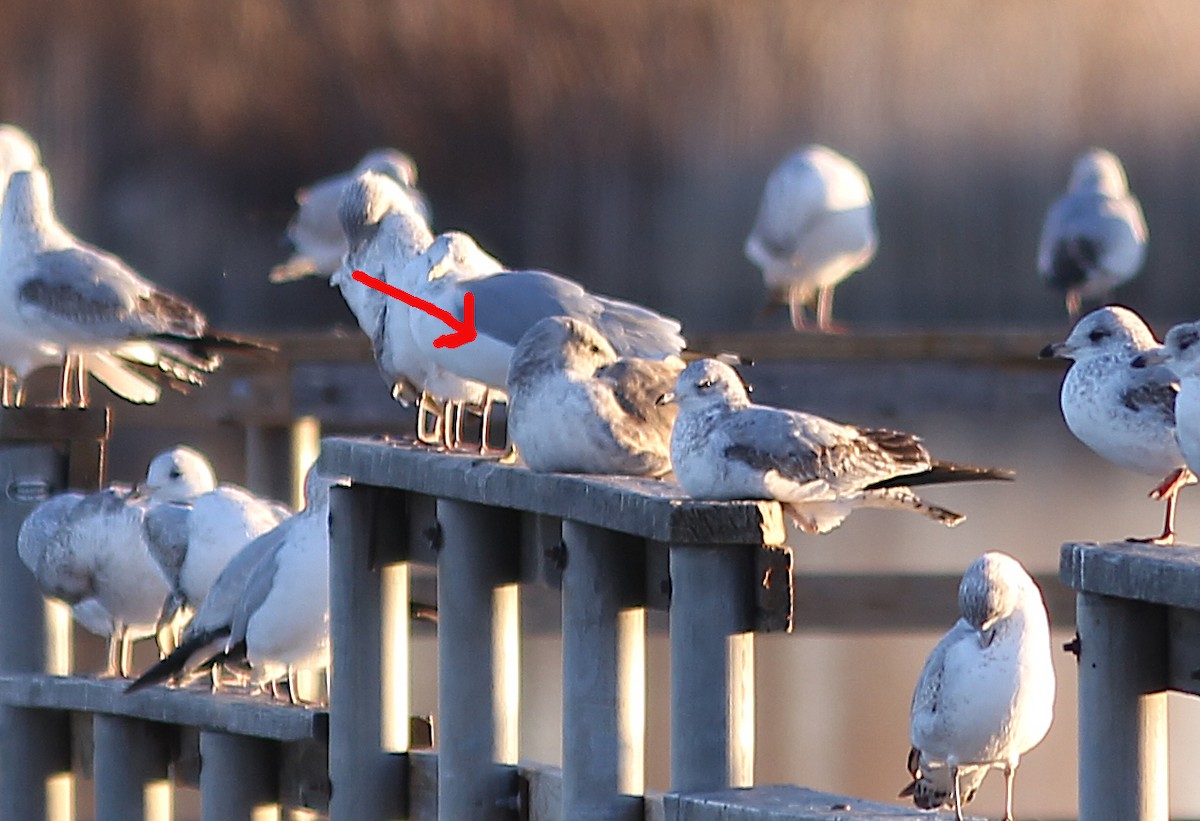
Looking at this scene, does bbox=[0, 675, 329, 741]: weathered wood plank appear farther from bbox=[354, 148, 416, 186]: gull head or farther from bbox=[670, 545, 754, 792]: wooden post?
bbox=[354, 148, 416, 186]: gull head

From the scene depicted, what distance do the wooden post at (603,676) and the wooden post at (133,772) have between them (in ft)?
5.13

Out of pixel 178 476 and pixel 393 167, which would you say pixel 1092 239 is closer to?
pixel 393 167

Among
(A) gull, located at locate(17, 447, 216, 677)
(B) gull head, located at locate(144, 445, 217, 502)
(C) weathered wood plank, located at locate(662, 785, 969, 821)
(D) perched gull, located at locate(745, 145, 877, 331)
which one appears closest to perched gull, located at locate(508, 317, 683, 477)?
(C) weathered wood plank, located at locate(662, 785, 969, 821)

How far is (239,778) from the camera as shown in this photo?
4.18 m

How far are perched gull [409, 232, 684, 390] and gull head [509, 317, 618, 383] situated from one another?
0.98ft

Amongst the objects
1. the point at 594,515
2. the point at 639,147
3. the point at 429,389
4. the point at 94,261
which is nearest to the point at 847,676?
the point at 639,147

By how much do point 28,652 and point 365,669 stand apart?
1306mm

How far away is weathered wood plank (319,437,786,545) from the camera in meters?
2.80

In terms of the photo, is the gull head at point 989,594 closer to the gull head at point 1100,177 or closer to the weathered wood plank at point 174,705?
the weathered wood plank at point 174,705

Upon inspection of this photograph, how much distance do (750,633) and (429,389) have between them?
1.31m

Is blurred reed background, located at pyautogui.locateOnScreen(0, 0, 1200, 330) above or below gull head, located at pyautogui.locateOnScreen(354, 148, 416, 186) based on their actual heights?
above

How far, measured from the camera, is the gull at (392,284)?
13.2ft

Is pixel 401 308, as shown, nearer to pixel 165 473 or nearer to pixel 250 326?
pixel 165 473

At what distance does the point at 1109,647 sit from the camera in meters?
2.47
